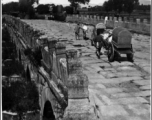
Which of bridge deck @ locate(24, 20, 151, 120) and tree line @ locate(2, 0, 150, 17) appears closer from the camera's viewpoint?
bridge deck @ locate(24, 20, 151, 120)

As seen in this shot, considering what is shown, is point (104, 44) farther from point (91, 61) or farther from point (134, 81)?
point (134, 81)

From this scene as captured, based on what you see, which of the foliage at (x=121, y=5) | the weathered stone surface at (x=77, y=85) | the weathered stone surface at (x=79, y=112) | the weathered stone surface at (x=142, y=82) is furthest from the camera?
the foliage at (x=121, y=5)

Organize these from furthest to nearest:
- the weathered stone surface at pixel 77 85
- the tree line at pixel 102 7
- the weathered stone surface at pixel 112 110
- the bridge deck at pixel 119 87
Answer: the tree line at pixel 102 7 < the bridge deck at pixel 119 87 < the weathered stone surface at pixel 112 110 < the weathered stone surface at pixel 77 85

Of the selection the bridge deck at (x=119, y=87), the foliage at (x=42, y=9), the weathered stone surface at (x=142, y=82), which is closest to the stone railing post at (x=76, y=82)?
the bridge deck at (x=119, y=87)

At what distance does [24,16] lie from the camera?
5600 cm

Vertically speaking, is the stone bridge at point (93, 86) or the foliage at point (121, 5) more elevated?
the foliage at point (121, 5)

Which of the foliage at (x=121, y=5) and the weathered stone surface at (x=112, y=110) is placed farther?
the foliage at (x=121, y=5)

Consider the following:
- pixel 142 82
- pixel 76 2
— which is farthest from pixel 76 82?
pixel 76 2

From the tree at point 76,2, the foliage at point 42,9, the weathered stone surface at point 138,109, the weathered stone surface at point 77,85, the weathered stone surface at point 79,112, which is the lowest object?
the weathered stone surface at point 138,109

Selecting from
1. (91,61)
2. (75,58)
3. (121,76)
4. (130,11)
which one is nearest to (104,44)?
(91,61)

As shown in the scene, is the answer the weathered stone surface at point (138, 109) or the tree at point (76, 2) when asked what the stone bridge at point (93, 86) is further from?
the tree at point (76, 2)

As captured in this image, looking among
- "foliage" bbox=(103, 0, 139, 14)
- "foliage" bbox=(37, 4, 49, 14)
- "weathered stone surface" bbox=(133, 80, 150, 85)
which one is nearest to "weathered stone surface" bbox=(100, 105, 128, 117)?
"weathered stone surface" bbox=(133, 80, 150, 85)

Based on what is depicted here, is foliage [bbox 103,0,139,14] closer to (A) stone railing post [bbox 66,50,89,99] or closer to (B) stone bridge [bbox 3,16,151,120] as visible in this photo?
(B) stone bridge [bbox 3,16,151,120]

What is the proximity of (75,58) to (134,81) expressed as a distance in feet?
9.48
